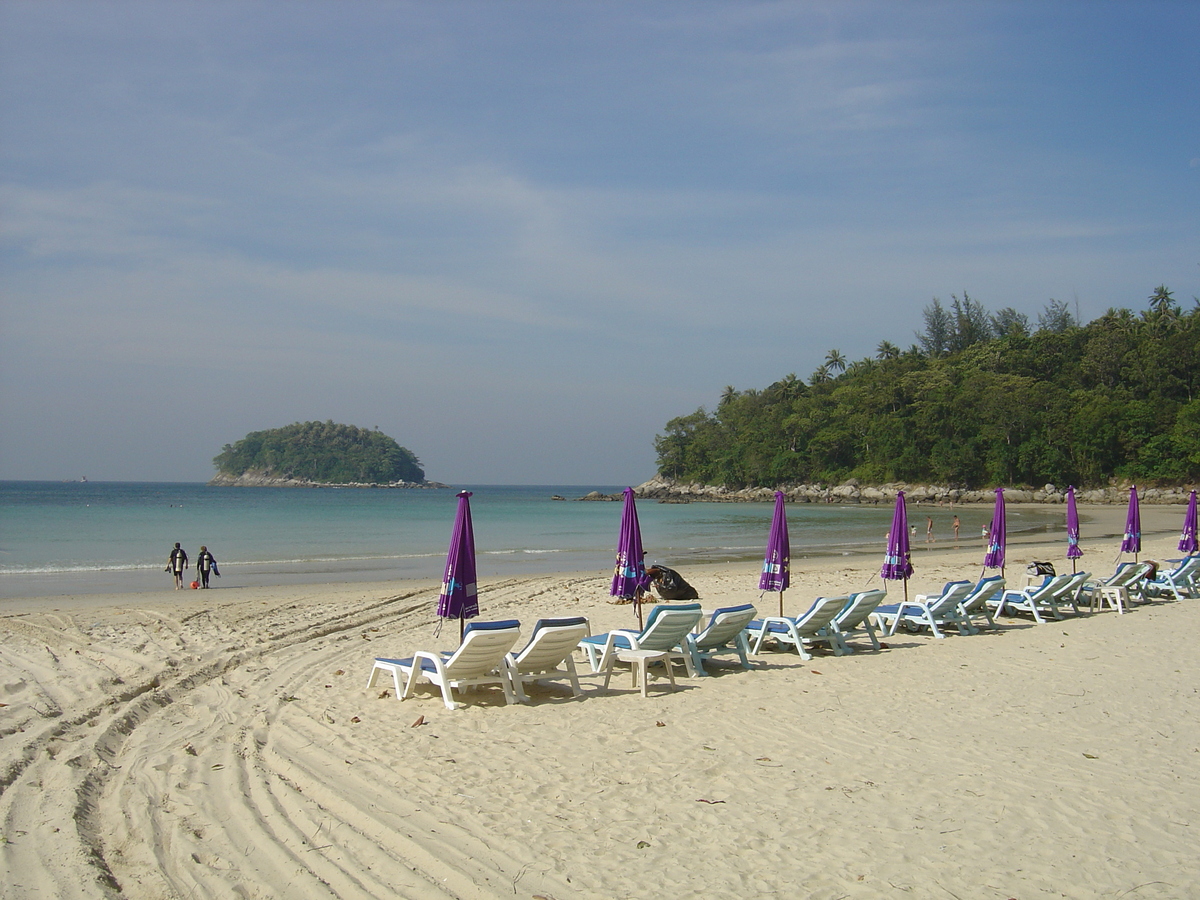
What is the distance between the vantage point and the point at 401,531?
39.9 meters

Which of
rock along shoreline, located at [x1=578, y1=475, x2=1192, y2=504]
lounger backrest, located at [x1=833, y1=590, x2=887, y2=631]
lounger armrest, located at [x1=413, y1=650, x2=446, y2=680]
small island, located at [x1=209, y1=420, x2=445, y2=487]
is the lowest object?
rock along shoreline, located at [x1=578, y1=475, x2=1192, y2=504]

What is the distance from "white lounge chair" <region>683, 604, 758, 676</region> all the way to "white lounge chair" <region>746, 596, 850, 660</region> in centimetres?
40

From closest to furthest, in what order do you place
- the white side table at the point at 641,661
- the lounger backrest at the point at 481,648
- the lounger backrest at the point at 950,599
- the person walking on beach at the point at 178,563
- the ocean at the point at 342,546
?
the lounger backrest at the point at 481,648, the white side table at the point at 641,661, the lounger backrest at the point at 950,599, the person walking on beach at the point at 178,563, the ocean at the point at 342,546

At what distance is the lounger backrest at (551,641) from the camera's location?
7.10 m

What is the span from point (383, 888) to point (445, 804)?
3.40 feet

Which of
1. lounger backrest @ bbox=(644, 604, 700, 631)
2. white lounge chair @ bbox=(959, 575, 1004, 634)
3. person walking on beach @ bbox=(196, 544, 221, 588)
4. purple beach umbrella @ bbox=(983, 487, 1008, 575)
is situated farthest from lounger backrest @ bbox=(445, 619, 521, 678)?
person walking on beach @ bbox=(196, 544, 221, 588)

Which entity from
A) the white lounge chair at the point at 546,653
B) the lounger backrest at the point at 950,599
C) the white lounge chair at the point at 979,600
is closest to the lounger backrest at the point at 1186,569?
the white lounge chair at the point at 979,600

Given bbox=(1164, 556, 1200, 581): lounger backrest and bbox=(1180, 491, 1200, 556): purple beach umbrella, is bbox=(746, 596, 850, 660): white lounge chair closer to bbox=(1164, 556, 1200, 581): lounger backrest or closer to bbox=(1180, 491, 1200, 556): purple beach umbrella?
bbox=(1164, 556, 1200, 581): lounger backrest

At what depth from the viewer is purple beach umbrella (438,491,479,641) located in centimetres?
770

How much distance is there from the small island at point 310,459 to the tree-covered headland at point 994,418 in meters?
80.1

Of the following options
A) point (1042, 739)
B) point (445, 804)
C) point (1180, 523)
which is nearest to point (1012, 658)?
point (1042, 739)

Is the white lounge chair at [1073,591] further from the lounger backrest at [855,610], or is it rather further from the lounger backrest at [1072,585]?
the lounger backrest at [855,610]

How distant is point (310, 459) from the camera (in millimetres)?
160500

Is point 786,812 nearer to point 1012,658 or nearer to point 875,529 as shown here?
point 1012,658
